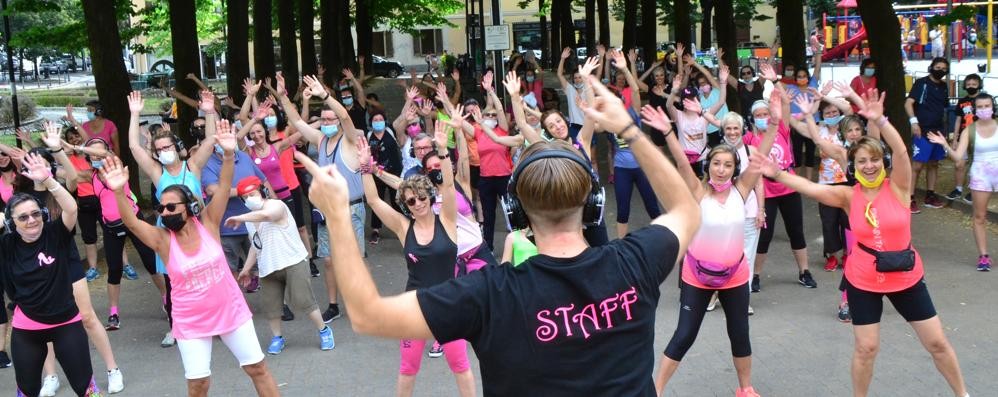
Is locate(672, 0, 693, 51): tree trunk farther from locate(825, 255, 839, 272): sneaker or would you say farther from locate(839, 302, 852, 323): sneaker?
locate(839, 302, 852, 323): sneaker

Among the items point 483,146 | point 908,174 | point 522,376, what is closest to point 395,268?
point 483,146

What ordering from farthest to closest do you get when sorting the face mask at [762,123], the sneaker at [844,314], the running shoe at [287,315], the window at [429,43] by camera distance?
1. the window at [429,43]
2. the face mask at [762,123]
3. the running shoe at [287,315]
4. the sneaker at [844,314]

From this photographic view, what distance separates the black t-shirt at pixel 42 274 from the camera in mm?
6391

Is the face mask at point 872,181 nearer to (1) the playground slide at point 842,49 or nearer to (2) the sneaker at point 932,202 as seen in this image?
(2) the sneaker at point 932,202

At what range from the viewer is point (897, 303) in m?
5.96

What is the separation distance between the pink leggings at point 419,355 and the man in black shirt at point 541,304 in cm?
335

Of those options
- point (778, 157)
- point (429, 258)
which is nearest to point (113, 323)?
point (429, 258)

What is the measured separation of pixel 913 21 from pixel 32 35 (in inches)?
1409

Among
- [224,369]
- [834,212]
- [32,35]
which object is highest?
[32,35]

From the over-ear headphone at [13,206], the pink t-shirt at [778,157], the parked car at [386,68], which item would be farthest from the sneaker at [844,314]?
the parked car at [386,68]

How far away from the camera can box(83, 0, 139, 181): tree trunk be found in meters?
14.4

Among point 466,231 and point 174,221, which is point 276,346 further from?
point 174,221

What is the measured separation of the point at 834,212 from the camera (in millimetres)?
9953

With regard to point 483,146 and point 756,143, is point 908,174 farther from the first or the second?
point 483,146
